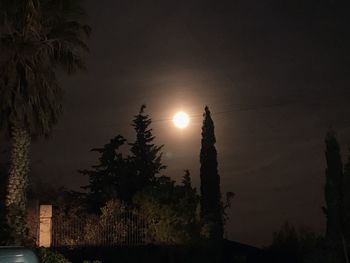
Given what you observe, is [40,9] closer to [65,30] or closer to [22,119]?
[65,30]

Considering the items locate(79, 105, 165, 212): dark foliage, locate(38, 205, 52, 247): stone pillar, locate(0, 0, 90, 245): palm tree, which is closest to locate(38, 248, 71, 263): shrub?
locate(0, 0, 90, 245): palm tree

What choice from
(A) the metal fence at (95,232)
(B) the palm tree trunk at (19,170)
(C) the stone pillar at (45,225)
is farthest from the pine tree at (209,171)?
(B) the palm tree trunk at (19,170)

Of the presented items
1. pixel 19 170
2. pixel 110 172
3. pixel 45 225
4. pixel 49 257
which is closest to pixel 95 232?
pixel 45 225

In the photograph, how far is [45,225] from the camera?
2644cm

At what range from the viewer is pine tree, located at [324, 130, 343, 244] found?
43.1 metres

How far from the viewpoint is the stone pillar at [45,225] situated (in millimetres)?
26312

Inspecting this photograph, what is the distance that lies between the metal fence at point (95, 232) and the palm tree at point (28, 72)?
9.95ft

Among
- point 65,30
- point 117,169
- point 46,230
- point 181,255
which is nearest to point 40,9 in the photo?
point 65,30

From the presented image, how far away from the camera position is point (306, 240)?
137 feet

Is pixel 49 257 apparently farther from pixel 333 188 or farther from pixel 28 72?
pixel 333 188

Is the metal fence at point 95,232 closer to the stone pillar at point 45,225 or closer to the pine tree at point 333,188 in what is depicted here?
the stone pillar at point 45,225

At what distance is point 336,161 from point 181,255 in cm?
1924

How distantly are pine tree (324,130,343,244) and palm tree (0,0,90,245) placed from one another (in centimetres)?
2333

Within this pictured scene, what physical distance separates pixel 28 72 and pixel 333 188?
83.7 feet
